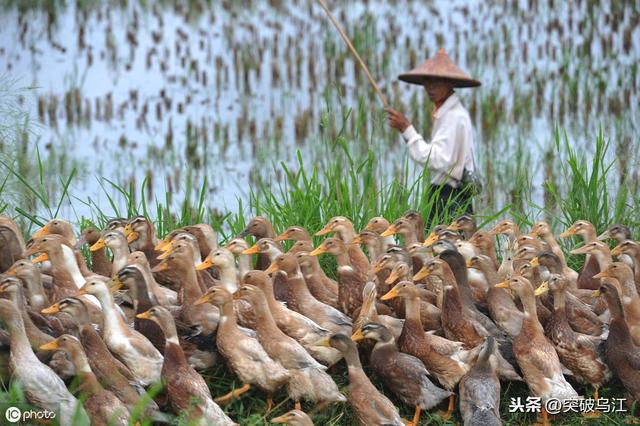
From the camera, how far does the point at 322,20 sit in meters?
14.4

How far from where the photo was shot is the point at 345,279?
6215 mm

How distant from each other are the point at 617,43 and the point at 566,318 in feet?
28.4

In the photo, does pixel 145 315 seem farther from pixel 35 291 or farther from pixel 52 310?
pixel 35 291

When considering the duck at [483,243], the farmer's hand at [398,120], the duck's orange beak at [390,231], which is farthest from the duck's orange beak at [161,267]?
the farmer's hand at [398,120]

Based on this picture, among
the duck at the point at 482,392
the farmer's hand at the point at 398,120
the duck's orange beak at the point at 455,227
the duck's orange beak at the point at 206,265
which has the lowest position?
the duck at the point at 482,392


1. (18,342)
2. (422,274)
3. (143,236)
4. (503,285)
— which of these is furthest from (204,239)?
(18,342)

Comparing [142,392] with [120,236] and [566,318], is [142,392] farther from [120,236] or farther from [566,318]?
[566,318]

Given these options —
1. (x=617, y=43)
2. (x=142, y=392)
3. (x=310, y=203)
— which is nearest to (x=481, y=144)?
(x=617, y=43)

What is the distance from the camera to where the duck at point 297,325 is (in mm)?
5578

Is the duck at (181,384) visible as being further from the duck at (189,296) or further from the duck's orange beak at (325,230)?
the duck's orange beak at (325,230)

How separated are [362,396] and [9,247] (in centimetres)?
215

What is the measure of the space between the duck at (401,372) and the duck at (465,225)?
68.6 inches

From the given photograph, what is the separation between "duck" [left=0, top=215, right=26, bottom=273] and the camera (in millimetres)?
6168

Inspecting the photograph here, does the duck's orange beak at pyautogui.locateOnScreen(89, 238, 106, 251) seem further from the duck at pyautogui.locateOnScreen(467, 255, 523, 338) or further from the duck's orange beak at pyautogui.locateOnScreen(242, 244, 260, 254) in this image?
the duck at pyautogui.locateOnScreen(467, 255, 523, 338)
